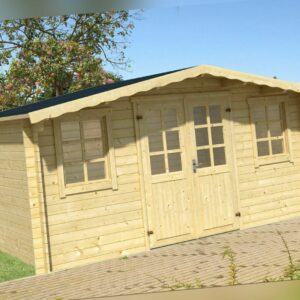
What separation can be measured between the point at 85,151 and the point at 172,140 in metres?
1.20

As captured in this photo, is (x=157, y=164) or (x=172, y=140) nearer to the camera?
(x=157, y=164)

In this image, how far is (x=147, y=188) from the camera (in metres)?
6.59

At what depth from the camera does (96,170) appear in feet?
21.1

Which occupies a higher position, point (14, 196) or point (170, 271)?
point (14, 196)

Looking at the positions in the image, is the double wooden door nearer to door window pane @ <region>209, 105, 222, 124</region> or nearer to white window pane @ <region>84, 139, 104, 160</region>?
door window pane @ <region>209, 105, 222, 124</region>

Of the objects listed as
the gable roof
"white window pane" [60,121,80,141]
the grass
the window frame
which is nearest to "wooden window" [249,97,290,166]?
the window frame

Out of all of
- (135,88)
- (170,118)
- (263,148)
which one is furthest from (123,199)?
(263,148)

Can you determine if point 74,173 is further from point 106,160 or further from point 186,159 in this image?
point 186,159

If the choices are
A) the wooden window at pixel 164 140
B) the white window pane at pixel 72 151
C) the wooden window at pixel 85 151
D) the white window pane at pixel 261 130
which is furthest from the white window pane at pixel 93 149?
the white window pane at pixel 261 130

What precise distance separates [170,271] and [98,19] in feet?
35.1

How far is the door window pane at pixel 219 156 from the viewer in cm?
726

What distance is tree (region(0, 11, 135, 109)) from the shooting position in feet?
45.8

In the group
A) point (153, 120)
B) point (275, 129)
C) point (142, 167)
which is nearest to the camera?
point (142, 167)

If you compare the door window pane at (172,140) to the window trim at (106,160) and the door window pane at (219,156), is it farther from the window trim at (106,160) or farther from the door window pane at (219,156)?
the window trim at (106,160)
